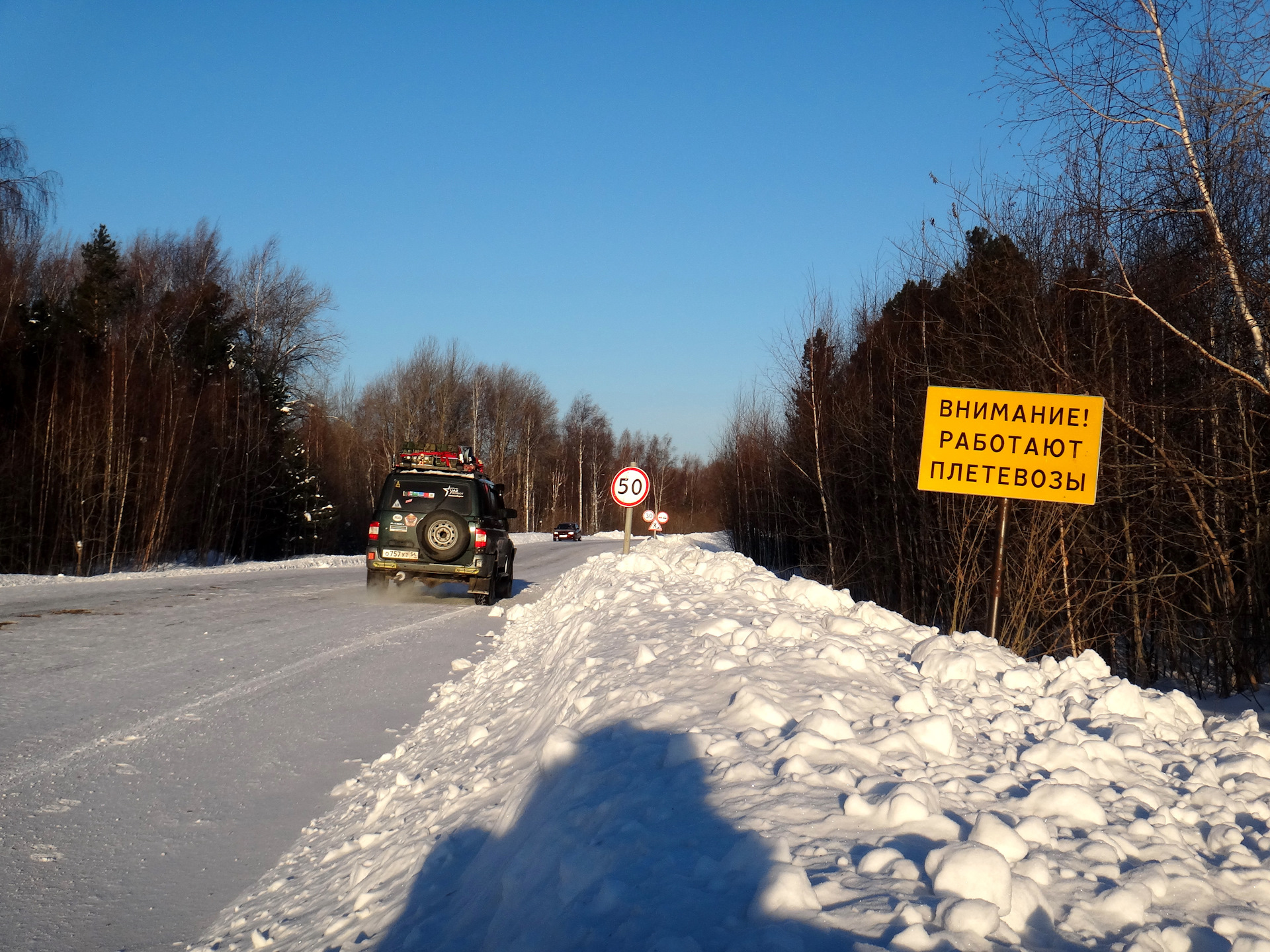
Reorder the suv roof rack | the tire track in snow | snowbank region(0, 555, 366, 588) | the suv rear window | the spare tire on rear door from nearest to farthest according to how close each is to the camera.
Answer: the tire track in snow → the spare tire on rear door → the suv rear window → the suv roof rack → snowbank region(0, 555, 366, 588)

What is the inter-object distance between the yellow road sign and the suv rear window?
8.88 m

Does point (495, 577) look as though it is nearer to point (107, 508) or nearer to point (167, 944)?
point (167, 944)

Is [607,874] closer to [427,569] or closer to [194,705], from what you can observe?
[194,705]

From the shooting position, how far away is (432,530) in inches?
584

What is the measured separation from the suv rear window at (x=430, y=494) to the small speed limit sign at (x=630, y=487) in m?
2.85

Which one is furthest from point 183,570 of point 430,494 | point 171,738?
point 171,738

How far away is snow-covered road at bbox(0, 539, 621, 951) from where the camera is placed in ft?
13.5

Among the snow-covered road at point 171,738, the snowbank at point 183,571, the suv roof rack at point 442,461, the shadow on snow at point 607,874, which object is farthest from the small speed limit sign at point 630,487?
the shadow on snow at point 607,874

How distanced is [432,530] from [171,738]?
846cm

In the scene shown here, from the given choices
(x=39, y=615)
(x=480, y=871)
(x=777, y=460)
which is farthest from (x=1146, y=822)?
(x=777, y=460)

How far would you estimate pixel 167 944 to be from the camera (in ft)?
12.0

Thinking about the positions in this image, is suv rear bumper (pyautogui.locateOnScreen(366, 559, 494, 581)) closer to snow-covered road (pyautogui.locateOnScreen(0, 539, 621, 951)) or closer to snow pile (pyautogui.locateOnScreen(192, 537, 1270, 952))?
snow-covered road (pyautogui.locateOnScreen(0, 539, 621, 951))

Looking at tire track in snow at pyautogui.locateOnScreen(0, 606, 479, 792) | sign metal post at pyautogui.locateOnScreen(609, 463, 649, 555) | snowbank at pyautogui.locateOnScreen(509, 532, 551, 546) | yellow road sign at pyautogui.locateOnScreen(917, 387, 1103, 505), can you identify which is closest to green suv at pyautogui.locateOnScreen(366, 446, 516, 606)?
sign metal post at pyautogui.locateOnScreen(609, 463, 649, 555)

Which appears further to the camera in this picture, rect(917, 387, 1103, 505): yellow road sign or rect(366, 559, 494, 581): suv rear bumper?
rect(366, 559, 494, 581): suv rear bumper
